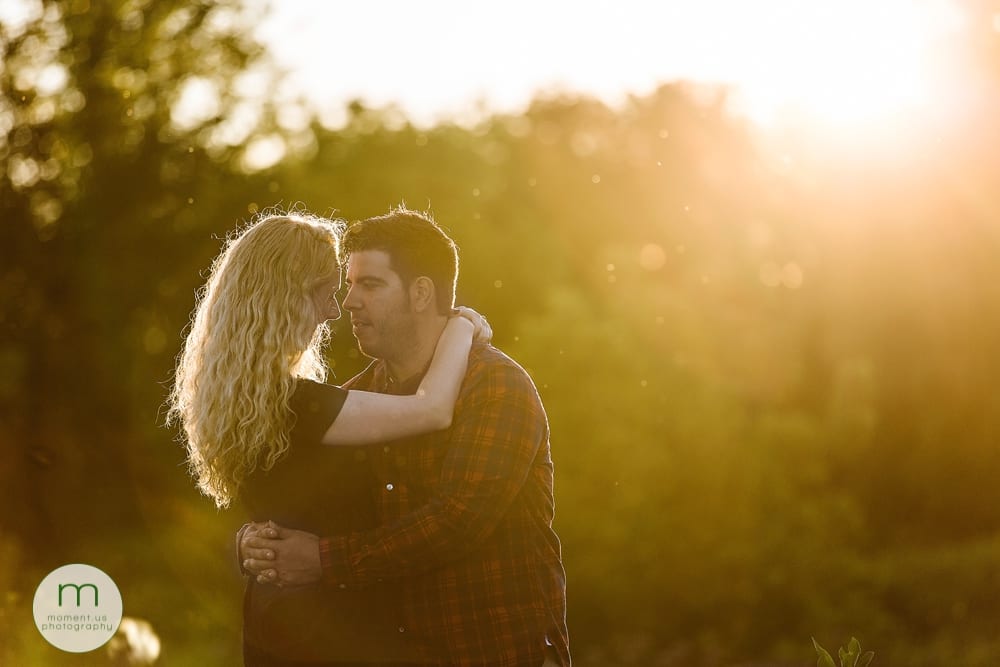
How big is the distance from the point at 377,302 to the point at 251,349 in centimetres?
58

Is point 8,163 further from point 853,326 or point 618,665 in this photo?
point 853,326

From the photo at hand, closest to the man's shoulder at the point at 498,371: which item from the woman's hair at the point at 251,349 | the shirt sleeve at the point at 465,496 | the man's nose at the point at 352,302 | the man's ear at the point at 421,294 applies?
the shirt sleeve at the point at 465,496

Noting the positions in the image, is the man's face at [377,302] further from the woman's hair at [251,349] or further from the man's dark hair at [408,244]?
the woman's hair at [251,349]

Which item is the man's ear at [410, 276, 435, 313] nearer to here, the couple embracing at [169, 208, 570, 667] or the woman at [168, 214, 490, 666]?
the couple embracing at [169, 208, 570, 667]

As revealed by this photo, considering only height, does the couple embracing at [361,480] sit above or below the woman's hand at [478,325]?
below

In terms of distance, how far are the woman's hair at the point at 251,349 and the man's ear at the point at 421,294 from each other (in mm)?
329

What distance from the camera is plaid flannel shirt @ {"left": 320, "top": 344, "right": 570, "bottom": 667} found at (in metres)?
→ 3.29

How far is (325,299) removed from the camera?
3.56 metres

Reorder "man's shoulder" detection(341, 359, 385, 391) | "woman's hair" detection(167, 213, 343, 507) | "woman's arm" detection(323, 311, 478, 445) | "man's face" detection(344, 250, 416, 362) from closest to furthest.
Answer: "woman's hair" detection(167, 213, 343, 507), "woman's arm" detection(323, 311, 478, 445), "man's face" detection(344, 250, 416, 362), "man's shoulder" detection(341, 359, 385, 391)

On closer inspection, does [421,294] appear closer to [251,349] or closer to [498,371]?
[498,371]

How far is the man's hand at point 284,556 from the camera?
323 centimetres

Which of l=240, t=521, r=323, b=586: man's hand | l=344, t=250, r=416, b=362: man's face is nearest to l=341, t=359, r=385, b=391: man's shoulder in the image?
l=344, t=250, r=416, b=362: man's face

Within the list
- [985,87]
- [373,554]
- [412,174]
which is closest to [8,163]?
[412,174]

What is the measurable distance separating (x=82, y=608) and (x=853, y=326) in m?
10.3
